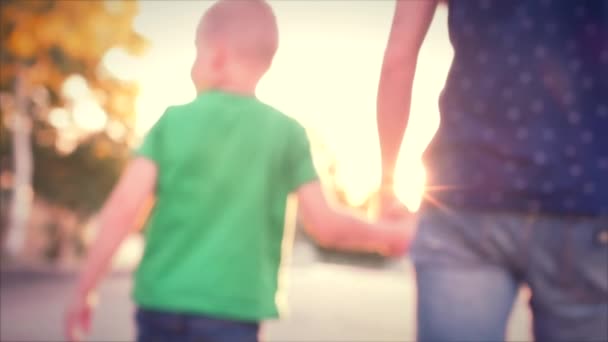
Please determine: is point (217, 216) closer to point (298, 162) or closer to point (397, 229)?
point (298, 162)

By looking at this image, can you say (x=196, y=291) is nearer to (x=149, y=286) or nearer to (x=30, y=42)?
(x=149, y=286)

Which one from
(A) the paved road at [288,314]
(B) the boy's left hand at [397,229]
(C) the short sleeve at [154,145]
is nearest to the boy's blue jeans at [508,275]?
(B) the boy's left hand at [397,229]

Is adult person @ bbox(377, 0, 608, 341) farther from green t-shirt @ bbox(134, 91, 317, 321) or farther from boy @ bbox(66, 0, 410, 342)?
green t-shirt @ bbox(134, 91, 317, 321)

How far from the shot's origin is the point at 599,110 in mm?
1739

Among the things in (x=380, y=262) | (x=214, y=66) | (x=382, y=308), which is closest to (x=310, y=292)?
(x=382, y=308)

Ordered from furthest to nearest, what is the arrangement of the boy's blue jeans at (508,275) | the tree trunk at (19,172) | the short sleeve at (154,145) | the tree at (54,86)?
1. the tree trunk at (19,172)
2. the tree at (54,86)
3. the short sleeve at (154,145)
4. the boy's blue jeans at (508,275)

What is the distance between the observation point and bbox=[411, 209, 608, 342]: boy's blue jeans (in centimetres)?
170

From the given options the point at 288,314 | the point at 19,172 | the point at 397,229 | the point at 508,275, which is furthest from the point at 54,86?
the point at 508,275

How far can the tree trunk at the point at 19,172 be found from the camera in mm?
17000

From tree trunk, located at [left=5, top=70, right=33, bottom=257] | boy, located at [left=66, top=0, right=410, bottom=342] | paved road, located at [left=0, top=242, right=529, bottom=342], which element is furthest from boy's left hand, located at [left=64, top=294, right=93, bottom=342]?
tree trunk, located at [left=5, top=70, right=33, bottom=257]

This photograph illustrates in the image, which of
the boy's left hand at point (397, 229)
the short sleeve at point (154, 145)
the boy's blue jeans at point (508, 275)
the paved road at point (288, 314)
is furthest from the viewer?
the paved road at point (288, 314)

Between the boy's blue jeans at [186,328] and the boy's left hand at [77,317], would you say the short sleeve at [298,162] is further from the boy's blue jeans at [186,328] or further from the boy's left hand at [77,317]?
the boy's left hand at [77,317]

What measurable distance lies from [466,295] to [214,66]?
Result: 843 millimetres

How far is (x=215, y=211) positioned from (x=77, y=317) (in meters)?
0.39
